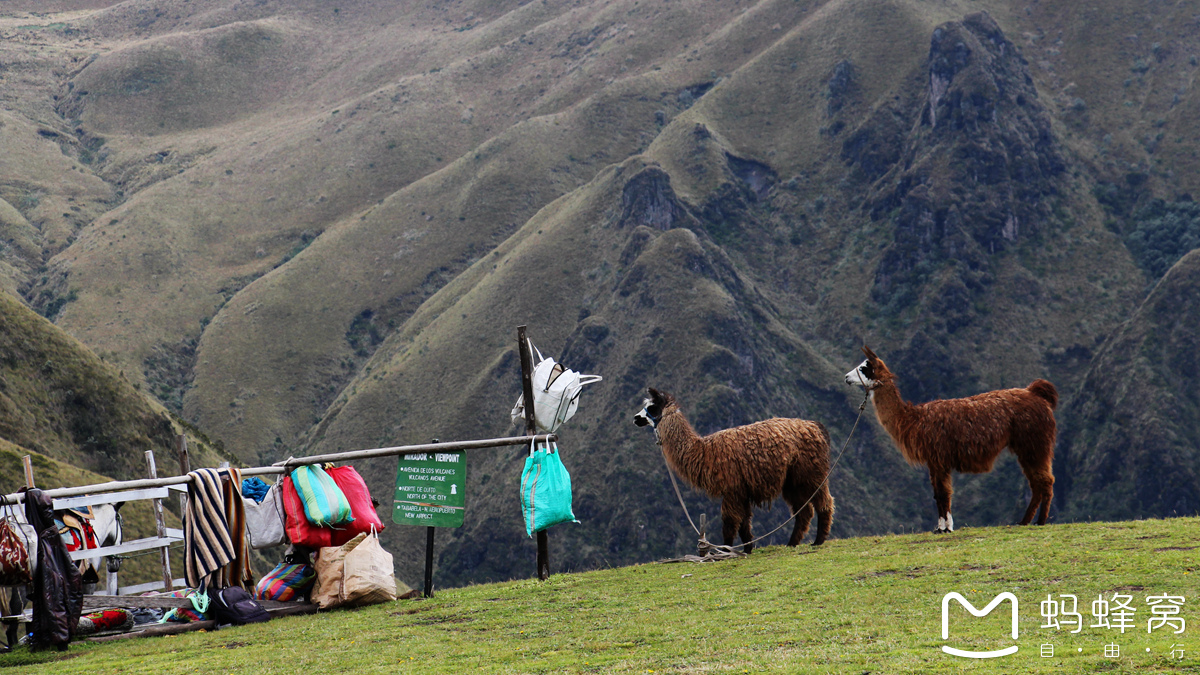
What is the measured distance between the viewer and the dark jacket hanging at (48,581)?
11383 millimetres

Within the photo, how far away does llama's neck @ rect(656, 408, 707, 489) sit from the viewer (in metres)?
16.7

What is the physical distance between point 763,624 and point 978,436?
8.29 m

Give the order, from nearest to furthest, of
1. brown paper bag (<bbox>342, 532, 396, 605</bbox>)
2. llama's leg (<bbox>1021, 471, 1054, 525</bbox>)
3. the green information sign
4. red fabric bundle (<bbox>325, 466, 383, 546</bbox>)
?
brown paper bag (<bbox>342, 532, 396, 605</bbox>) → red fabric bundle (<bbox>325, 466, 383, 546</bbox>) → the green information sign → llama's leg (<bbox>1021, 471, 1054, 525</bbox>)

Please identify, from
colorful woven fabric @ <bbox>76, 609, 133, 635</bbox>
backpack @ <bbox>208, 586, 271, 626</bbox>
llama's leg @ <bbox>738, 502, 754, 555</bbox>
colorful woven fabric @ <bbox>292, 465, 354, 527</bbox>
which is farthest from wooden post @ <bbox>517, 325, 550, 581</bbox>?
colorful woven fabric @ <bbox>76, 609, 133, 635</bbox>

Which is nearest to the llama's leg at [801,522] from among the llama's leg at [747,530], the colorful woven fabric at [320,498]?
the llama's leg at [747,530]

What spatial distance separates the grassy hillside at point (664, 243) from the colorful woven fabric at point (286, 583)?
279 feet

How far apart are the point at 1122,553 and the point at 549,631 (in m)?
7.48

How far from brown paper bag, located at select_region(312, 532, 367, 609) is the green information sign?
3.19ft

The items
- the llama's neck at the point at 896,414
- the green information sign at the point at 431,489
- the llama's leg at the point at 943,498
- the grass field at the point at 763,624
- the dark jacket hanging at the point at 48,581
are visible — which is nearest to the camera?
the grass field at the point at 763,624

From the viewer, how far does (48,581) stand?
37.4 ft

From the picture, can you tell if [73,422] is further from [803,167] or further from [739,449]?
[803,167]

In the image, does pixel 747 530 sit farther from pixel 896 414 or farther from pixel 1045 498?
pixel 1045 498

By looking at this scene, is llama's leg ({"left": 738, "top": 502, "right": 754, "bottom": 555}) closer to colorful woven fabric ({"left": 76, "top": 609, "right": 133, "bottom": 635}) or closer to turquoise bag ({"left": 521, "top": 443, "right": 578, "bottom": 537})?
turquoise bag ({"left": 521, "top": 443, "right": 578, "bottom": 537})

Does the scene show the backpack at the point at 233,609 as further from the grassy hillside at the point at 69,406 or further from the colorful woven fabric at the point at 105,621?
the grassy hillside at the point at 69,406
